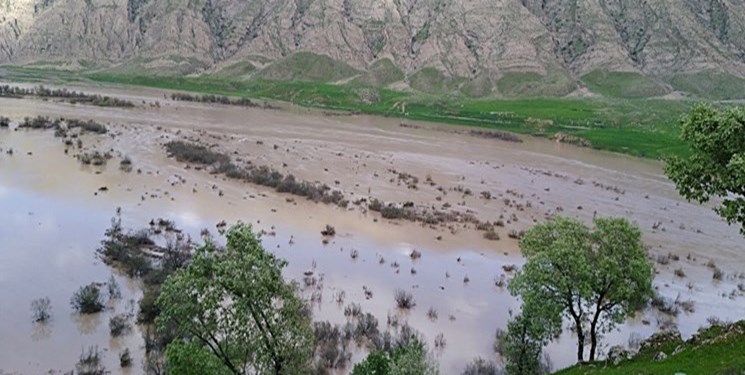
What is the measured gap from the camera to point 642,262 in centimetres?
2244

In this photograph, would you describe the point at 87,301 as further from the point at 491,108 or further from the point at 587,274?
the point at 491,108

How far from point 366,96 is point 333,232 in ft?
371

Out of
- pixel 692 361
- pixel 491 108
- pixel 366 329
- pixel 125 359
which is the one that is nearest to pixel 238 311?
pixel 125 359

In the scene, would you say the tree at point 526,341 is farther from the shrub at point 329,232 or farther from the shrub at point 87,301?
the shrub at point 329,232

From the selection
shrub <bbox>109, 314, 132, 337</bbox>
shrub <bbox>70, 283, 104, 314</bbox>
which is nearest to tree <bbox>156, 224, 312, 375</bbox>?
shrub <bbox>109, 314, 132, 337</bbox>

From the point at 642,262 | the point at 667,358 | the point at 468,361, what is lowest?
the point at 468,361

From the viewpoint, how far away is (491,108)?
145000 millimetres

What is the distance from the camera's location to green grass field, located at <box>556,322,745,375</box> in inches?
654

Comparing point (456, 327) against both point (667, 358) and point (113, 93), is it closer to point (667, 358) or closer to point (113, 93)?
point (667, 358)

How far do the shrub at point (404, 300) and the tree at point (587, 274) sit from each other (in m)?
11.1

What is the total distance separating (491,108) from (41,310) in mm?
126611

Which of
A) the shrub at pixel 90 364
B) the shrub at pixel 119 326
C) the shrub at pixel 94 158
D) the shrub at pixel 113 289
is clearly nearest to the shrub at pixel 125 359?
the shrub at pixel 90 364

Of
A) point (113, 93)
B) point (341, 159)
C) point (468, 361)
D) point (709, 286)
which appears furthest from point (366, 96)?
point (468, 361)

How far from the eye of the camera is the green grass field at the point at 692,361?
54.5ft
